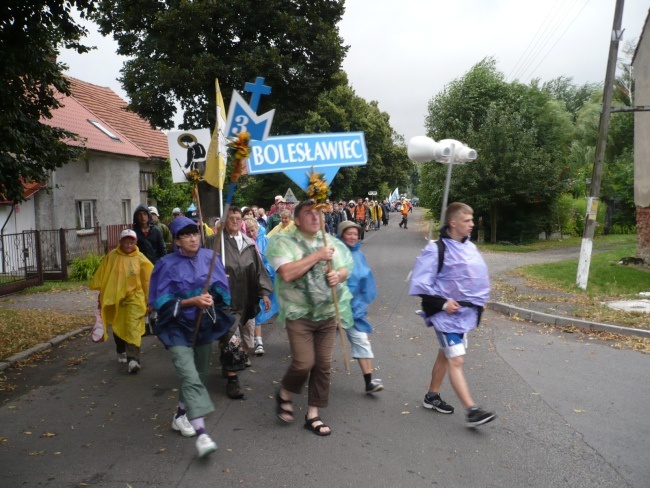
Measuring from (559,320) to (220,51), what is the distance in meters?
13.2

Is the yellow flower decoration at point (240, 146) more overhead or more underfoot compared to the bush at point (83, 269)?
more overhead

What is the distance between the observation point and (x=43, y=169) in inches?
348

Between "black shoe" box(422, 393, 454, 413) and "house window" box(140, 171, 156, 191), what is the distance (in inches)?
935

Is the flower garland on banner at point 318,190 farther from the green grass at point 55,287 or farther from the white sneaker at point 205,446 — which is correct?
the green grass at point 55,287

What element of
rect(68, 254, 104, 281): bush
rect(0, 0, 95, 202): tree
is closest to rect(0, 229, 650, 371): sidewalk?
rect(68, 254, 104, 281): bush

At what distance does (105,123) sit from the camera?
80.7 feet

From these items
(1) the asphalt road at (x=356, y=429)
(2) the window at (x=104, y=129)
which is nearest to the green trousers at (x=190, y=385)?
(1) the asphalt road at (x=356, y=429)

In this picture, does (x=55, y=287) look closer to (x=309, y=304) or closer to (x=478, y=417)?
(x=309, y=304)

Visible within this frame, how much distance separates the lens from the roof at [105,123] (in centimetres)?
2188

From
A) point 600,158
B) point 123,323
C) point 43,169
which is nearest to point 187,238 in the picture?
point 123,323

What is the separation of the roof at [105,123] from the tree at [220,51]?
2595 mm

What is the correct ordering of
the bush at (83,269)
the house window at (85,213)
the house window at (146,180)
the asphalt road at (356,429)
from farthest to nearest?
the house window at (146,180)
the house window at (85,213)
the bush at (83,269)
the asphalt road at (356,429)

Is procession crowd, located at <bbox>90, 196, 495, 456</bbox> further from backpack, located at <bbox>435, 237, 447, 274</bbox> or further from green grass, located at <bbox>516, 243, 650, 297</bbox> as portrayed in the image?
green grass, located at <bbox>516, 243, 650, 297</bbox>

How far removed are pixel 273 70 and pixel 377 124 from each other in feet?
134
